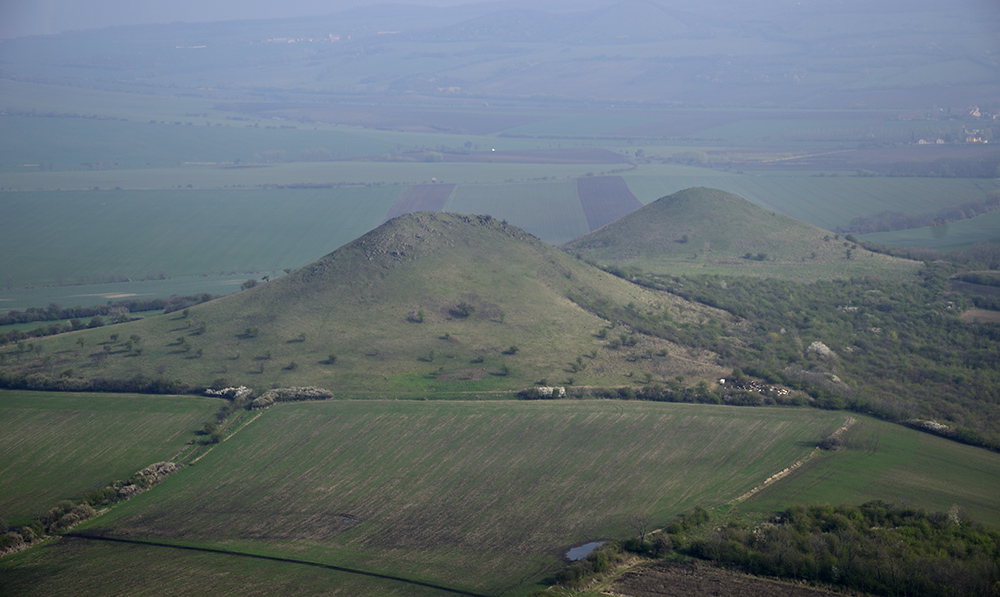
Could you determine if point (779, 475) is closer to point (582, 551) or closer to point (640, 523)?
point (640, 523)

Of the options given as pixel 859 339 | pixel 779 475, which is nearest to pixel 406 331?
pixel 779 475

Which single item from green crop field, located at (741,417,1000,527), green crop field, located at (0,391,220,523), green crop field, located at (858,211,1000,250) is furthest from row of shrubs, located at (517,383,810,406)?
green crop field, located at (858,211,1000,250)

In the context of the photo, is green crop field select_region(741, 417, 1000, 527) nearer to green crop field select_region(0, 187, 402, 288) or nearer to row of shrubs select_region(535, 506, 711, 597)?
row of shrubs select_region(535, 506, 711, 597)

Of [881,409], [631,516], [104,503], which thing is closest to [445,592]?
[631,516]

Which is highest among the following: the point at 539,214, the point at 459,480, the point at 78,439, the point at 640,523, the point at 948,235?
the point at 539,214

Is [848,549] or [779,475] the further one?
[779,475]

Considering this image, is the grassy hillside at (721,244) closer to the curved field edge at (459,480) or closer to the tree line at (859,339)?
the tree line at (859,339)

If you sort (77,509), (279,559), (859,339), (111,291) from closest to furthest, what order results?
(279,559) → (77,509) → (859,339) → (111,291)
